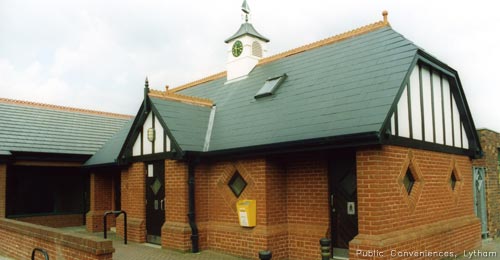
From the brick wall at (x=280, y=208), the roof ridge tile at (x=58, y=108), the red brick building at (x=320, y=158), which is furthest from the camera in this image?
the roof ridge tile at (x=58, y=108)

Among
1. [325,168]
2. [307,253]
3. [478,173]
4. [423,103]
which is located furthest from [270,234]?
[478,173]

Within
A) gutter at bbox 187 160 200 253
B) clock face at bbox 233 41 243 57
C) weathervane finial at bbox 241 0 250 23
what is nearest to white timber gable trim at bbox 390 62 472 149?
gutter at bbox 187 160 200 253

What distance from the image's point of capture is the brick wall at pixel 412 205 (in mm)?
8461

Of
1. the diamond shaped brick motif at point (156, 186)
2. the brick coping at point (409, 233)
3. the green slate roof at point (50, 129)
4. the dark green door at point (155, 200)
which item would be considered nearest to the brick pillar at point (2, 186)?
the green slate roof at point (50, 129)

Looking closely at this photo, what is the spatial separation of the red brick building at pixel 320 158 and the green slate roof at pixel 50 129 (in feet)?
Answer: 16.5

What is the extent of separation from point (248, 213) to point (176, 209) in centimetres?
238

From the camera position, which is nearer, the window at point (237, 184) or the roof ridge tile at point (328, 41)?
the window at point (237, 184)

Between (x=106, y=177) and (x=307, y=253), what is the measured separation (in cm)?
1002

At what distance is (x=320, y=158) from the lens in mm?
10039

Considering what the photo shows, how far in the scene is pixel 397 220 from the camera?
29.2 feet

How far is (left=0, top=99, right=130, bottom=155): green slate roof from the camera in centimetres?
1683

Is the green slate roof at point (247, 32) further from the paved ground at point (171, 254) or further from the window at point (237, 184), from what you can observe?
the paved ground at point (171, 254)

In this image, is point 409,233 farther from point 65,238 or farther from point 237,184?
point 65,238

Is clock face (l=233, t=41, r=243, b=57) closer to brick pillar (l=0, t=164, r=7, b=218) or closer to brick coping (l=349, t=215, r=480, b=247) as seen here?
brick coping (l=349, t=215, r=480, b=247)
